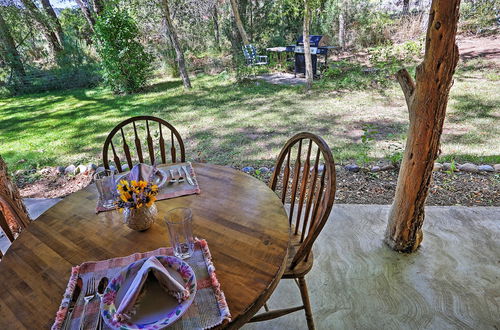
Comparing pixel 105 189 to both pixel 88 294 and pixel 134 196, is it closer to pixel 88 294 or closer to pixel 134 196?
pixel 134 196

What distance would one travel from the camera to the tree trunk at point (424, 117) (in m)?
1.28

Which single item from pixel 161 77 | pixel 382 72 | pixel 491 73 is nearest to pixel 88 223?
pixel 382 72

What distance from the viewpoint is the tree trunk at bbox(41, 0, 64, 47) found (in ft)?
27.0

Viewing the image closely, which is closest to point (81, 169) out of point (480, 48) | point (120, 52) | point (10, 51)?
point (120, 52)

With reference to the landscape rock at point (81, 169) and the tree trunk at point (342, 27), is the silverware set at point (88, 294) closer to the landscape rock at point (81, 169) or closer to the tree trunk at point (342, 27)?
the landscape rock at point (81, 169)

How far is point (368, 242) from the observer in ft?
6.06

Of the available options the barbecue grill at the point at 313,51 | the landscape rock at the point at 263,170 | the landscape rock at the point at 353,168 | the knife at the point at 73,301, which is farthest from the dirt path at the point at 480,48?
the knife at the point at 73,301

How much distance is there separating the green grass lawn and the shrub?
0.38 meters

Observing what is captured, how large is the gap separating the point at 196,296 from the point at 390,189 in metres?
2.20

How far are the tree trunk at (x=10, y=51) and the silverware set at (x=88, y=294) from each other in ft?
29.8

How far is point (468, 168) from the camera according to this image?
262 centimetres

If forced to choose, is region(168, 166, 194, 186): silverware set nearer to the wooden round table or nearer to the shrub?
the wooden round table

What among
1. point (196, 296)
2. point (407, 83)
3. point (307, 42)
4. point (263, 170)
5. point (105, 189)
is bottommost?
point (263, 170)

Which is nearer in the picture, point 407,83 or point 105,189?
point 105,189
